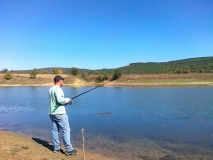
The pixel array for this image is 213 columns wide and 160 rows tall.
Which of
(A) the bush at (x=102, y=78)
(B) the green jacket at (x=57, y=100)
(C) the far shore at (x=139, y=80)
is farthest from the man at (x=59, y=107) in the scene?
(A) the bush at (x=102, y=78)

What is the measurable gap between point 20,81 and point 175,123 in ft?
238

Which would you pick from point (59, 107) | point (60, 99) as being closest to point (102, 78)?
point (59, 107)

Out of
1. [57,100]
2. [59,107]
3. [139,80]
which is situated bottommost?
[139,80]

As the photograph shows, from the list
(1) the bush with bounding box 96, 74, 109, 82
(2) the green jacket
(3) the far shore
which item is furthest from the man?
(1) the bush with bounding box 96, 74, 109, 82

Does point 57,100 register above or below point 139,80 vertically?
above

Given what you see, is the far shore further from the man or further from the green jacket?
the green jacket

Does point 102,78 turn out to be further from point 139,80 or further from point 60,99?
point 60,99

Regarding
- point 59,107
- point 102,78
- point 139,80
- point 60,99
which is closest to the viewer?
point 60,99

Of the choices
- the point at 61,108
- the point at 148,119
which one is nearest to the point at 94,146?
the point at 61,108

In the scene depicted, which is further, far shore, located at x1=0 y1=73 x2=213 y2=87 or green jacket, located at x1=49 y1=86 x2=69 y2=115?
far shore, located at x1=0 y1=73 x2=213 y2=87

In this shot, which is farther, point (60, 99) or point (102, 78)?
point (102, 78)

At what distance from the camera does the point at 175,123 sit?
1425cm

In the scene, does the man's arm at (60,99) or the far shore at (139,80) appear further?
the far shore at (139,80)

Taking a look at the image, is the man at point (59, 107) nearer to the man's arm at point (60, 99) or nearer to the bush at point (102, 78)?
the man's arm at point (60, 99)
